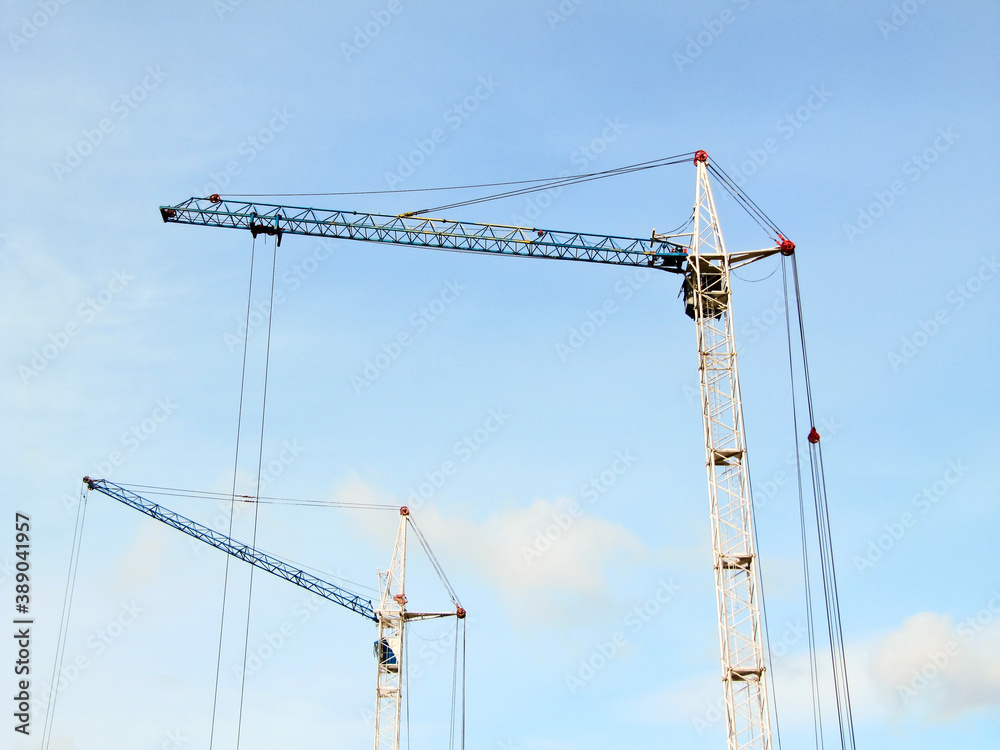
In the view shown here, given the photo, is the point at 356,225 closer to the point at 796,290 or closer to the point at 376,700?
the point at 796,290

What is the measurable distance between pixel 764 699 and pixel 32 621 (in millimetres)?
41341

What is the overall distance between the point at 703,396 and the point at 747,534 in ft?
29.8

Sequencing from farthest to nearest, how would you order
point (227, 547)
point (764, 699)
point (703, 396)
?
point (227, 547) < point (703, 396) < point (764, 699)

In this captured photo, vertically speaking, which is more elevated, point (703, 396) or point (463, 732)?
point (703, 396)

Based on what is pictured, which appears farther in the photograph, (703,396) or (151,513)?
(151,513)

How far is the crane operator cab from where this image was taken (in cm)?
12375

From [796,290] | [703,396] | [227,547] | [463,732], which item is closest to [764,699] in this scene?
[703,396]

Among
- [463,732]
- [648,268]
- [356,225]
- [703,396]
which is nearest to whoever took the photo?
[703,396]

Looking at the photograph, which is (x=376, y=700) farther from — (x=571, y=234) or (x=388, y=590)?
(x=571, y=234)

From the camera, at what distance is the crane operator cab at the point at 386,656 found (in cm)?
12375

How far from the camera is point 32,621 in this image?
6744 centimetres

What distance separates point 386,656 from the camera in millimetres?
124438

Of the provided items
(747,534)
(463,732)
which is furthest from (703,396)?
(463,732)

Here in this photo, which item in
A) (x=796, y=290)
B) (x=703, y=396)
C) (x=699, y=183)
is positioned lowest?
(x=703, y=396)
